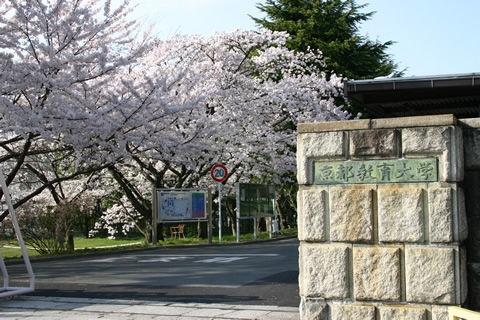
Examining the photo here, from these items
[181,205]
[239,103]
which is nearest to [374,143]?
[181,205]

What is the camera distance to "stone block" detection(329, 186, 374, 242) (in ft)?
18.2

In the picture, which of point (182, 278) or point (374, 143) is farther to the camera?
point (182, 278)

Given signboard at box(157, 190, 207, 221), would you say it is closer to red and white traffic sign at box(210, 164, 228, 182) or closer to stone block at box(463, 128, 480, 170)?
red and white traffic sign at box(210, 164, 228, 182)

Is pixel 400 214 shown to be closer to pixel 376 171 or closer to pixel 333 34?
pixel 376 171

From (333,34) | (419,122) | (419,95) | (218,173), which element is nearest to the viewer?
(419,122)

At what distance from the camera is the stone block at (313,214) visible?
571cm

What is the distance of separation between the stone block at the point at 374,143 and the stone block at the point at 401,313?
129 centimetres

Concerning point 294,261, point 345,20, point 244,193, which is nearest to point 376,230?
point 294,261

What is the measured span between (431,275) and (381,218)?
616 mm

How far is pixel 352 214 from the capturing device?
18.4 ft

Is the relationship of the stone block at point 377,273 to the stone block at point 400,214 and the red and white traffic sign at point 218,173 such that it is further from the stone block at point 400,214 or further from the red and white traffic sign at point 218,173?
the red and white traffic sign at point 218,173

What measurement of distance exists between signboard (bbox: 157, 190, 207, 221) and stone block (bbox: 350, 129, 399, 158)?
17.5 m

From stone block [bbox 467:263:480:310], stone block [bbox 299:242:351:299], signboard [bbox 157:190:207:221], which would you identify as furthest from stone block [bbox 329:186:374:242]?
signboard [bbox 157:190:207:221]

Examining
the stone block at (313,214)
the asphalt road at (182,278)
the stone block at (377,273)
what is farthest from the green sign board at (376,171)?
the asphalt road at (182,278)
